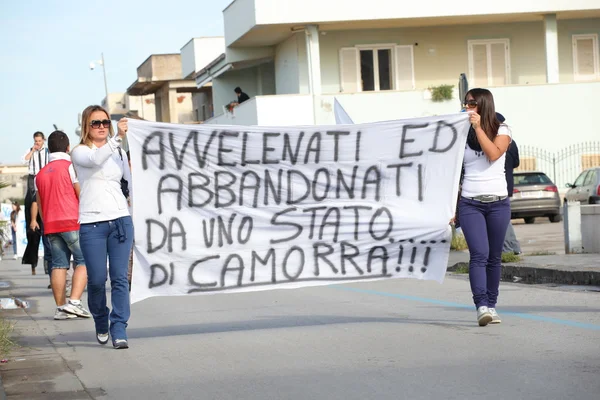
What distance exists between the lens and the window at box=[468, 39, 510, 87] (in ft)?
123

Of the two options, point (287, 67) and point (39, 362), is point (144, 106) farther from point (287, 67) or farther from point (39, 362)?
point (39, 362)

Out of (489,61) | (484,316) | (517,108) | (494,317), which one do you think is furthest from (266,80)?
(484,316)

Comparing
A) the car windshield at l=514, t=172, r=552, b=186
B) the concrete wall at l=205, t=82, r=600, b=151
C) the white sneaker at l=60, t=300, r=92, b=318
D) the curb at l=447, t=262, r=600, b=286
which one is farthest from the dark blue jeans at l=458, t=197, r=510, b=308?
the concrete wall at l=205, t=82, r=600, b=151

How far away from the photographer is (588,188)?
25797 millimetres

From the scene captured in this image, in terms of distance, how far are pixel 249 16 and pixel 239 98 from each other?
4.49 metres

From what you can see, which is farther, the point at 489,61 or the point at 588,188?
the point at 489,61

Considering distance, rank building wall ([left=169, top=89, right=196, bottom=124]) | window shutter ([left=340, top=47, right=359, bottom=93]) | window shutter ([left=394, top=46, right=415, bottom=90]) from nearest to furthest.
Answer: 1. window shutter ([left=340, top=47, right=359, bottom=93])
2. window shutter ([left=394, top=46, right=415, bottom=90])
3. building wall ([left=169, top=89, right=196, bottom=124])

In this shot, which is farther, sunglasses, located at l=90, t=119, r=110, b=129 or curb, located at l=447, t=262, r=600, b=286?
curb, located at l=447, t=262, r=600, b=286

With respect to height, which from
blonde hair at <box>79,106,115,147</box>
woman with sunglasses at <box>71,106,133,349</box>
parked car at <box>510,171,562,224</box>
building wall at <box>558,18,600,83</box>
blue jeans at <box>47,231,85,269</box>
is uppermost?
building wall at <box>558,18,600,83</box>

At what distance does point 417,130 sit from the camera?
362 inches

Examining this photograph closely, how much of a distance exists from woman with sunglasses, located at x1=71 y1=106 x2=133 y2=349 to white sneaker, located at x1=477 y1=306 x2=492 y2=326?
9.27ft

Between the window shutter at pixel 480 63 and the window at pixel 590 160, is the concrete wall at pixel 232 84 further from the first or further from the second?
the window at pixel 590 160

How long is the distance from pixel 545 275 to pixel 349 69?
24784 mm

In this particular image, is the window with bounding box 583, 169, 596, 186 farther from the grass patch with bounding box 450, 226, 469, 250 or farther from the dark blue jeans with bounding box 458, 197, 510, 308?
the dark blue jeans with bounding box 458, 197, 510, 308
